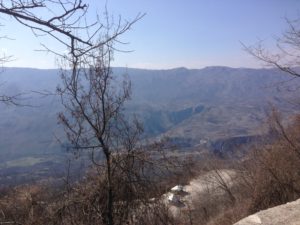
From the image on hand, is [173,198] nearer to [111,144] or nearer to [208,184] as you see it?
[111,144]

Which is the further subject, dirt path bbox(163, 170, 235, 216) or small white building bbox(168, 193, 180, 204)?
dirt path bbox(163, 170, 235, 216)

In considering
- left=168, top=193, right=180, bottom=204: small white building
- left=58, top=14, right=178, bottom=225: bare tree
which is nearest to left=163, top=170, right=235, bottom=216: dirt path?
left=168, top=193, right=180, bottom=204: small white building

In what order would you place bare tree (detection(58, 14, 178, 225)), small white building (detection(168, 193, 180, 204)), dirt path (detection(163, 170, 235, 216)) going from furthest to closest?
1. dirt path (detection(163, 170, 235, 216))
2. small white building (detection(168, 193, 180, 204))
3. bare tree (detection(58, 14, 178, 225))

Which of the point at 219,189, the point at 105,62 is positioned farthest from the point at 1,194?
the point at 219,189

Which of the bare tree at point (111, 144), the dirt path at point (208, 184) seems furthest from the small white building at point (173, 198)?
the dirt path at point (208, 184)

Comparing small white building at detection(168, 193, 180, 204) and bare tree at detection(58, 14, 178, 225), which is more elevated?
bare tree at detection(58, 14, 178, 225)

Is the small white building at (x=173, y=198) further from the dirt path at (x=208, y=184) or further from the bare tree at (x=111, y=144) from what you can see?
the dirt path at (x=208, y=184)

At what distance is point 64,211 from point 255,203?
6.74m

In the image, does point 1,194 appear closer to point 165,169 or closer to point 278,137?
point 165,169

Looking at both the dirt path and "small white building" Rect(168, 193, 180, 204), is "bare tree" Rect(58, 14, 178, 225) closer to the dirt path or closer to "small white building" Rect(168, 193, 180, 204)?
"small white building" Rect(168, 193, 180, 204)

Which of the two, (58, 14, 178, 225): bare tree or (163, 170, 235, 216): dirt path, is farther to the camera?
(163, 170, 235, 216): dirt path

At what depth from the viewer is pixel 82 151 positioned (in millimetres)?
7965

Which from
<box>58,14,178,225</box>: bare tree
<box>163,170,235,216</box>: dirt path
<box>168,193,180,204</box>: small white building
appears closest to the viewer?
<box>58,14,178,225</box>: bare tree

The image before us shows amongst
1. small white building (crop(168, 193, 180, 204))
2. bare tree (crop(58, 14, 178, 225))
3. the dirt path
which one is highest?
bare tree (crop(58, 14, 178, 225))
